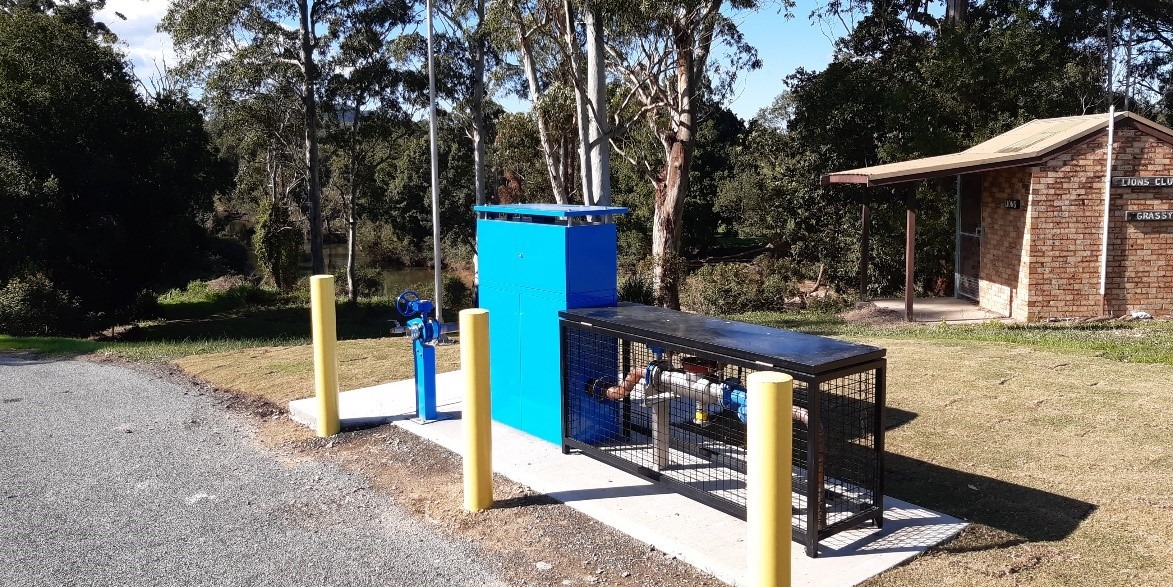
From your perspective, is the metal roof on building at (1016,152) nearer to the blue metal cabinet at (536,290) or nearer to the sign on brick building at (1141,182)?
the sign on brick building at (1141,182)

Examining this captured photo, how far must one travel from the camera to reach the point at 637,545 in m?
5.45

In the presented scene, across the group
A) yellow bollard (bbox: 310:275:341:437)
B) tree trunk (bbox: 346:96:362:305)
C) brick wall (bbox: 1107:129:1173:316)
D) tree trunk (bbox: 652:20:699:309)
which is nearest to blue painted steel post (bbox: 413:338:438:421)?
yellow bollard (bbox: 310:275:341:437)

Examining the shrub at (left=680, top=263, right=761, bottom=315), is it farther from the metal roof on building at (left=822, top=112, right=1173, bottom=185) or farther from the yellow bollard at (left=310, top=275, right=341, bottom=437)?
the yellow bollard at (left=310, top=275, right=341, bottom=437)

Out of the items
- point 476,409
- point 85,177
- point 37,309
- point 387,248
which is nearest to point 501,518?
point 476,409

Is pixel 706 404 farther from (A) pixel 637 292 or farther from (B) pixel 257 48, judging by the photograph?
(B) pixel 257 48

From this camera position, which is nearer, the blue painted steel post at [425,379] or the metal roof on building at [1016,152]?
the blue painted steel post at [425,379]

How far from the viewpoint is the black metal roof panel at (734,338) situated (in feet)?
16.5

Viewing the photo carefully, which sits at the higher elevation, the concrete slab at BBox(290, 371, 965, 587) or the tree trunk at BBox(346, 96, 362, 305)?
the tree trunk at BBox(346, 96, 362, 305)

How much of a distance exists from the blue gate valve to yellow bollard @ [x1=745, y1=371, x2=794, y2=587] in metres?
4.14

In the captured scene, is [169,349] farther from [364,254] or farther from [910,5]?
[364,254]

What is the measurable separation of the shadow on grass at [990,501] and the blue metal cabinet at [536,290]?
2.50 m

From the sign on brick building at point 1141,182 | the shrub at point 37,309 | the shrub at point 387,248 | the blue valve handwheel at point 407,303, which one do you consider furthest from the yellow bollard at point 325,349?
the shrub at point 387,248

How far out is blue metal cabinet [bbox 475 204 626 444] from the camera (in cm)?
689

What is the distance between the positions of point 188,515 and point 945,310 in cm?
1304
